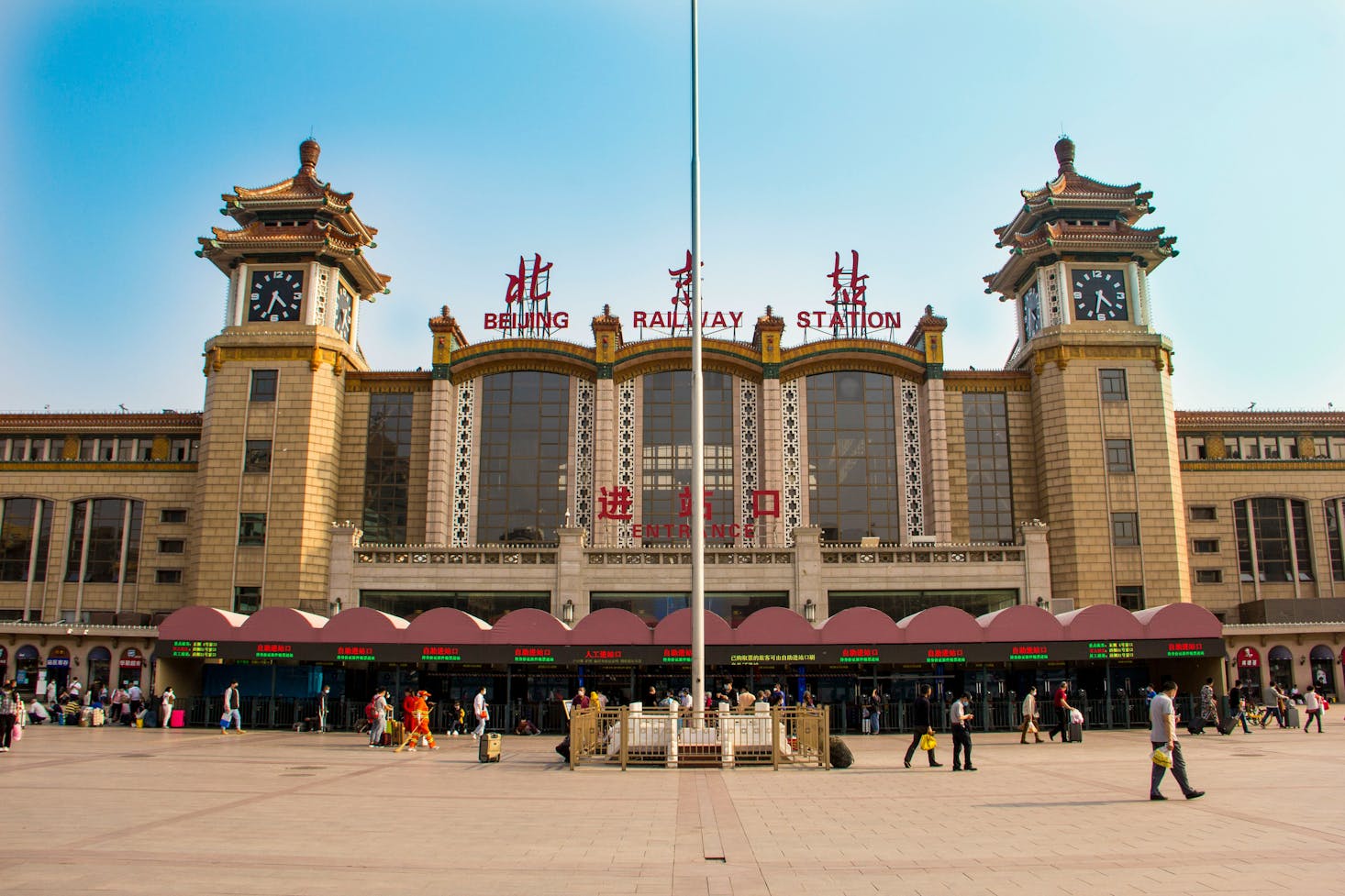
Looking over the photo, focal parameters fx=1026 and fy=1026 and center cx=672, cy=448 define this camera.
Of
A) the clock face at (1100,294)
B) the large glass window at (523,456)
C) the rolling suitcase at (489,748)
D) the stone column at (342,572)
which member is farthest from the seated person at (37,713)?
the clock face at (1100,294)

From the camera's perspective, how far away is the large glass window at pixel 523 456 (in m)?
48.8

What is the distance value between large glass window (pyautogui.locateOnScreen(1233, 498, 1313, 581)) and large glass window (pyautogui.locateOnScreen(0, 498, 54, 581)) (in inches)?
2417

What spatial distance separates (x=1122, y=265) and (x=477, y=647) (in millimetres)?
37041

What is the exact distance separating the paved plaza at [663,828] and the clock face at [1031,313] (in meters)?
30.5

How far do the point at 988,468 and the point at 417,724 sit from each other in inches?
1231

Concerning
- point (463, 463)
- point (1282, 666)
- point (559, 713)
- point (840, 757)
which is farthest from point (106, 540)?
point (1282, 666)

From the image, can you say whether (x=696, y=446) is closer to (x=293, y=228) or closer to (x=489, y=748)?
(x=489, y=748)

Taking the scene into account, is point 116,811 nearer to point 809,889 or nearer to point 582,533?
point 809,889

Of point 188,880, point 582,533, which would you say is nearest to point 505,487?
point 582,533

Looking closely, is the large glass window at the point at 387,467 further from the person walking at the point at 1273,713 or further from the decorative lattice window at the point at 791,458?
the person walking at the point at 1273,713

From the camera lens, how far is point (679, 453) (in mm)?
49406

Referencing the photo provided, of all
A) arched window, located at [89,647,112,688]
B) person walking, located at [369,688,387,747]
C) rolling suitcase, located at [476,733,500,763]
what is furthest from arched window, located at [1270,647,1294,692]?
arched window, located at [89,647,112,688]

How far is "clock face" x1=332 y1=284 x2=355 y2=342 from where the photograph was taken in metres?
52.5

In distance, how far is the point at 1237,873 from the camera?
1202 cm
